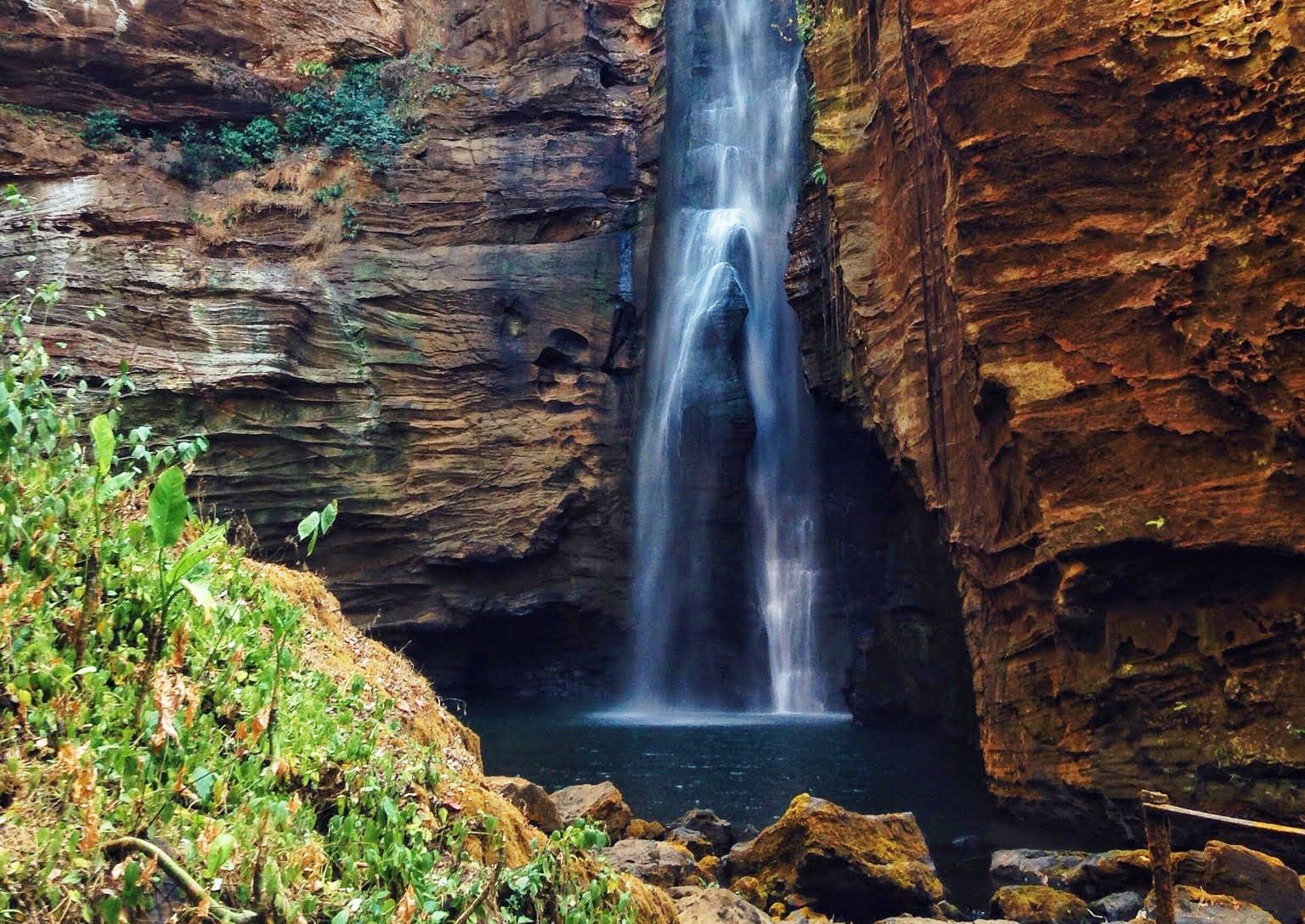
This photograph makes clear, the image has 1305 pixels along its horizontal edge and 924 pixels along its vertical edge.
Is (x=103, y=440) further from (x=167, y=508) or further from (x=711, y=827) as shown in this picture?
(x=711, y=827)

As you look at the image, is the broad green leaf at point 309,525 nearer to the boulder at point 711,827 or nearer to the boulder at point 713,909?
the boulder at point 713,909

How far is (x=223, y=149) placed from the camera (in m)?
23.3

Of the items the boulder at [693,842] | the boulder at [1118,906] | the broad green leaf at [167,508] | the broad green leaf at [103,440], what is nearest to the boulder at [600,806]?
the boulder at [693,842]

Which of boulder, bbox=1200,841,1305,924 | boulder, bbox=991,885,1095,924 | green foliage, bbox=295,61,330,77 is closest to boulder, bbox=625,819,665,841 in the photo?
boulder, bbox=991,885,1095,924

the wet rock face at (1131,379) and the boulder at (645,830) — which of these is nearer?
the wet rock face at (1131,379)

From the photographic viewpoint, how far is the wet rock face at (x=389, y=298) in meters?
20.4

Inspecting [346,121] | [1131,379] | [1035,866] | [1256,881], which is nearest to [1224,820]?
[1256,881]

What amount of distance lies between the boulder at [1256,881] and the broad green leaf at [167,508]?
753 cm

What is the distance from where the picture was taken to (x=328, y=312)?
70.6 ft

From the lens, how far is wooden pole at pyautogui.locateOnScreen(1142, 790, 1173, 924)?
5.46 m

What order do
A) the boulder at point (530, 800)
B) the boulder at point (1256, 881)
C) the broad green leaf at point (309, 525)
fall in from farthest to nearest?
the boulder at point (1256, 881) → the boulder at point (530, 800) → the broad green leaf at point (309, 525)

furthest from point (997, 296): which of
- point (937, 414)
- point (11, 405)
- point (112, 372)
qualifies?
point (112, 372)

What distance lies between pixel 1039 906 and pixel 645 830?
375cm

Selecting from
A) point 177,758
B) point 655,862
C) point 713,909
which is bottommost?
point 655,862
